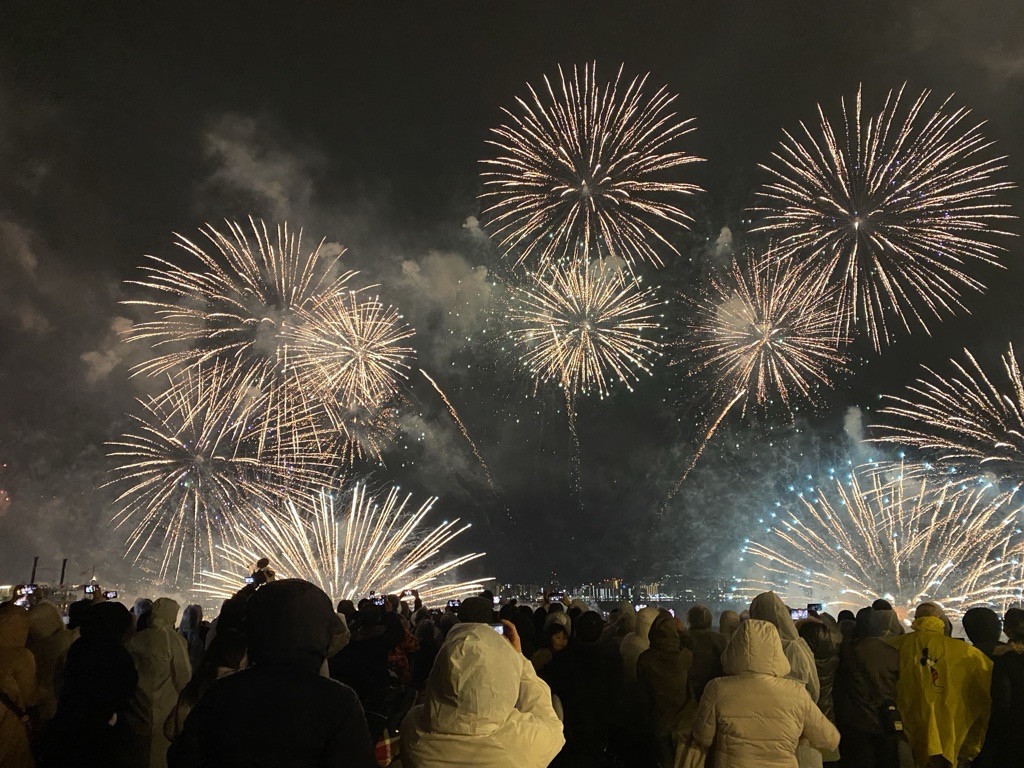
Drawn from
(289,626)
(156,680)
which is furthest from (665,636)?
(289,626)

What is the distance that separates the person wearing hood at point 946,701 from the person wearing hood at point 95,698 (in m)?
6.63

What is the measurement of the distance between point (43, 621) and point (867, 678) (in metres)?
8.26

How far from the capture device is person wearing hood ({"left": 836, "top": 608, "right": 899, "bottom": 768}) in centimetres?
746

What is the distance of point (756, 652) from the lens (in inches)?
195

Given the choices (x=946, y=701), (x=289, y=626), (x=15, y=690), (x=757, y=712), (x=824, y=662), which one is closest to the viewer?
(x=289, y=626)

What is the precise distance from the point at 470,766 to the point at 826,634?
5692 mm

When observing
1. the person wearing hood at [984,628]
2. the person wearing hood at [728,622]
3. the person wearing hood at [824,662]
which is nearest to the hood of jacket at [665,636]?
the person wearing hood at [728,622]

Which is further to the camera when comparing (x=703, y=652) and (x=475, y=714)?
(x=703, y=652)

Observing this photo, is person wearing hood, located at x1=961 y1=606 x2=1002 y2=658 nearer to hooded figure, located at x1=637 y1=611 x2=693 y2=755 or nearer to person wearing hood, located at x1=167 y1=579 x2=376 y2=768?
hooded figure, located at x1=637 y1=611 x2=693 y2=755

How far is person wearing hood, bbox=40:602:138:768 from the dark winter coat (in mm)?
6604

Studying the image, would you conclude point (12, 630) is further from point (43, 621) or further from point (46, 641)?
point (46, 641)

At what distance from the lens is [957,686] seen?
6.51 metres

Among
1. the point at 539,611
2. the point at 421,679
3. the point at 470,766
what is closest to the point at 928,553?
the point at 539,611

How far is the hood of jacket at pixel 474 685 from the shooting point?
353 centimetres
